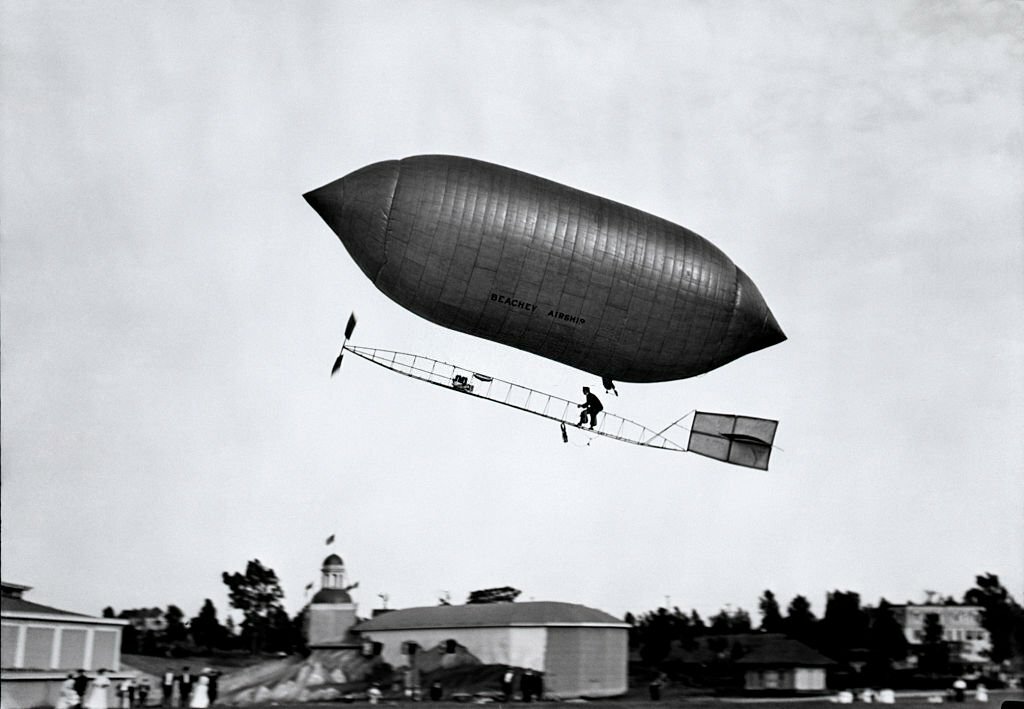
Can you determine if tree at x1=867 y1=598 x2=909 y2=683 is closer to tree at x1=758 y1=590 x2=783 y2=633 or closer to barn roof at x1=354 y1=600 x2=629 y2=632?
tree at x1=758 y1=590 x2=783 y2=633

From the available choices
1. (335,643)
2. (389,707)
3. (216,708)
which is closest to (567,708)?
(389,707)

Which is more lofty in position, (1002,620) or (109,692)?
(1002,620)

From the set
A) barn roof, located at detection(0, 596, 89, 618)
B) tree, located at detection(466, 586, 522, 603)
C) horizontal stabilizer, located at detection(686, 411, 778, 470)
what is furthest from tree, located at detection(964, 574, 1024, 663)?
barn roof, located at detection(0, 596, 89, 618)

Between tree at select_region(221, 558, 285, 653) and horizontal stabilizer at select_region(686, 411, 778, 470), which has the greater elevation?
horizontal stabilizer at select_region(686, 411, 778, 470)

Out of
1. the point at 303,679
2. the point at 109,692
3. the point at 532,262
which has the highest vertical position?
the point at 532,262

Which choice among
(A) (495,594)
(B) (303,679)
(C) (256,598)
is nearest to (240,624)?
(C) (256,598)

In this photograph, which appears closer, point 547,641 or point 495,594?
point 547,641

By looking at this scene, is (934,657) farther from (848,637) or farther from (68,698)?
(68,698)

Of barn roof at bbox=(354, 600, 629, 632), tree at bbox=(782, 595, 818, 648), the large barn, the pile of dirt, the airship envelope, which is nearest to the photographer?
the airship envelope
